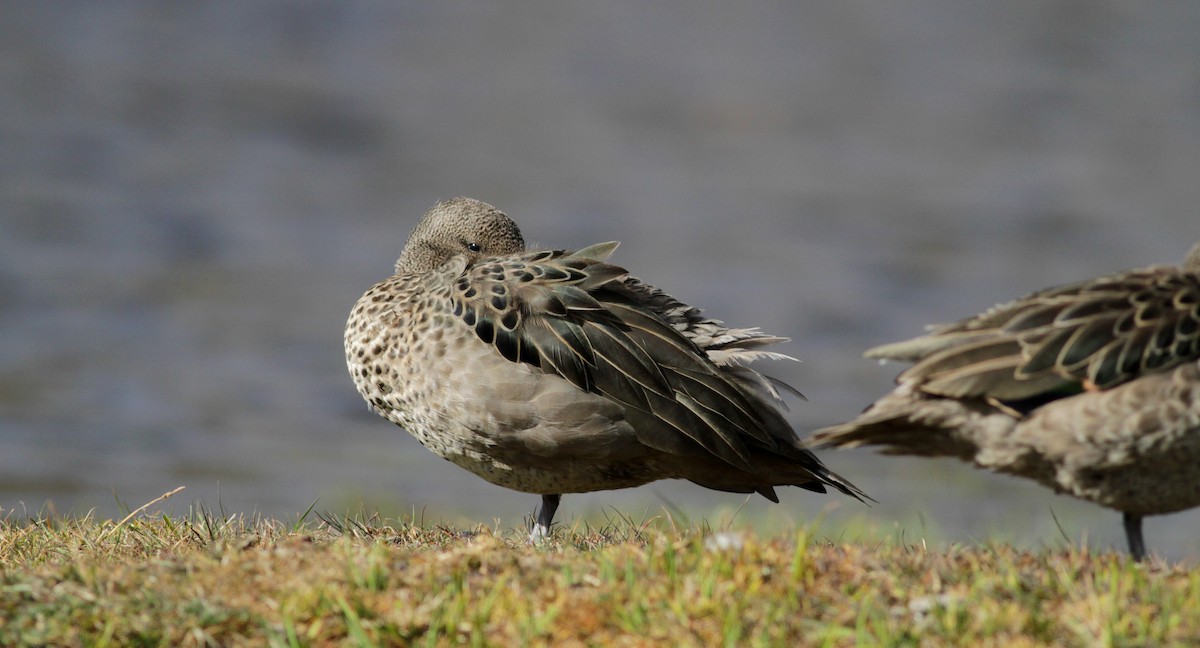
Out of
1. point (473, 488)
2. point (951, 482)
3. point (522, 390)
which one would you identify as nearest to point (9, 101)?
point (473, 488)

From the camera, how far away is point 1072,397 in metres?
4.98

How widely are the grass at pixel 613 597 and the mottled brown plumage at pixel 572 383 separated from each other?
879mm

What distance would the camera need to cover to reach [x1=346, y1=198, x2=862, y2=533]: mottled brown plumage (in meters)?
5.95

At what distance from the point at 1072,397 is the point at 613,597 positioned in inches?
69.2

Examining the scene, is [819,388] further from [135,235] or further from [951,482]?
[135,235]

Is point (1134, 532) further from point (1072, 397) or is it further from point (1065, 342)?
point (1065, 342)

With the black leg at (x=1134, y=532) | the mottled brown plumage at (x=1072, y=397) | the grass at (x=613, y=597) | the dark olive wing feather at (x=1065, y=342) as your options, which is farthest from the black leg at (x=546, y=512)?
the black leg at (x=1134, y=532)

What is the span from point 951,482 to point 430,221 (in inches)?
322

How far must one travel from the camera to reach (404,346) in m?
6.23

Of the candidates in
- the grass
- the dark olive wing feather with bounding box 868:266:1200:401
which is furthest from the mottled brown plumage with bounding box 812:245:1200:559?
the grass

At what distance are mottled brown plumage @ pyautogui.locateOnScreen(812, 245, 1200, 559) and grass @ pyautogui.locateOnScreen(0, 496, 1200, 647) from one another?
Answer: 0.31 m

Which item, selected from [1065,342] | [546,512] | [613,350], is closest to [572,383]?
[613,350]

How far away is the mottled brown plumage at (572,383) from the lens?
595 centimetres

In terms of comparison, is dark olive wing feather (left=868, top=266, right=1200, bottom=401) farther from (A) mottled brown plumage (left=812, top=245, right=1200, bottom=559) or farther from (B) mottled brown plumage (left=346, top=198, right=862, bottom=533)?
(B) mottled brown plumage (left=346, top=198, right=862, bottom=533)
